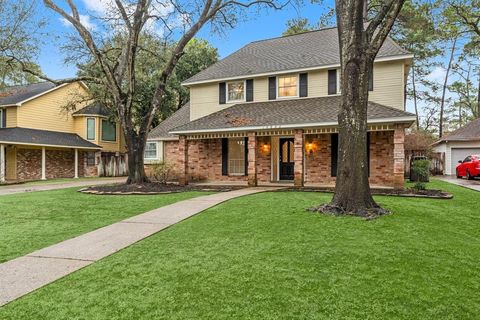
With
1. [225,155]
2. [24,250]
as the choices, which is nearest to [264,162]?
[225,155]

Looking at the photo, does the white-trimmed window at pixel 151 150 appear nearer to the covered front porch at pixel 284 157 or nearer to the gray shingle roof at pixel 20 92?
the covered front porch at pixel 284 157

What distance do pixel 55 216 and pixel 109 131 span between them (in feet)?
68.0

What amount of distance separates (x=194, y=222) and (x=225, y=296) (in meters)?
3.56

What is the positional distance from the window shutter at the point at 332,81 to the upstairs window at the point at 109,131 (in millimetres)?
18946

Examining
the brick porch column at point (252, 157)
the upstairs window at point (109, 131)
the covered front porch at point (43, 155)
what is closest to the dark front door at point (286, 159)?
the brick porch column at point (252, 157)

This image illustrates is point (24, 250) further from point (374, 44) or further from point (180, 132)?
point (180, 132)

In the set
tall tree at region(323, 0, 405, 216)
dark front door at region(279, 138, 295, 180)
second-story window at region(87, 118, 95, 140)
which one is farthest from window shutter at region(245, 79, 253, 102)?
second-story window at region(87, 118, 95, 140)

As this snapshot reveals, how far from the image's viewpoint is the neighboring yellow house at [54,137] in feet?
72.5

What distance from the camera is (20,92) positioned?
25.1 m

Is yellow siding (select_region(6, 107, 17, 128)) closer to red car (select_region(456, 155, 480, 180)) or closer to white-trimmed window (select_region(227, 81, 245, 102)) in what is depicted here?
white-trimmed window (select_region(227, 81, 245, 102))

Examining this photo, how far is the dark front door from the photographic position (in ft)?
52.8

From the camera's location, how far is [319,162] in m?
14.9

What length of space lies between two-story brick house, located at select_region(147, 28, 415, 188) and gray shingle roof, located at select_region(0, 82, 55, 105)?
10.8 meters

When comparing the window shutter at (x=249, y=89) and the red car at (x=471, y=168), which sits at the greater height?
the window shutter at (x=249, y=89)
